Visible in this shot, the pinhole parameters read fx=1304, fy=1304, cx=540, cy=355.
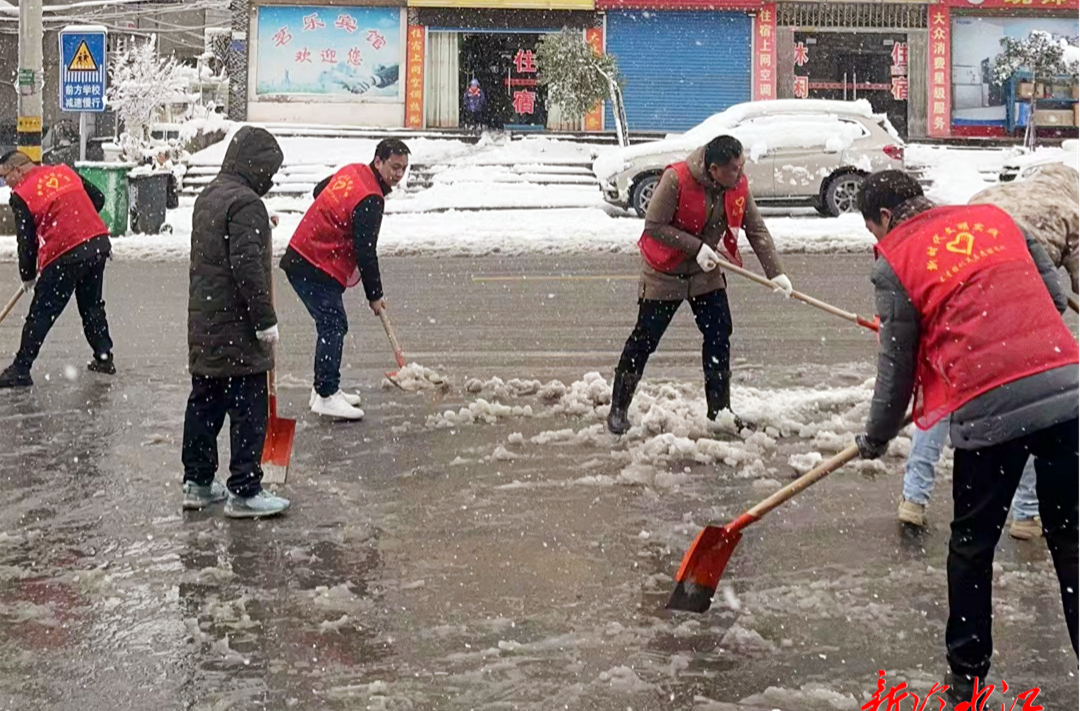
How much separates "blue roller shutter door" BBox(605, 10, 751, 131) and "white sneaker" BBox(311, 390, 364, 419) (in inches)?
846

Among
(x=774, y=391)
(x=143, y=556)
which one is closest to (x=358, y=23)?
(x=774, y=391)

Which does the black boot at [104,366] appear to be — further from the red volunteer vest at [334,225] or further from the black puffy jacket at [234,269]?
the black puffy jacket at [234,269]

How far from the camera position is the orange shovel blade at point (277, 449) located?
6.12 meters

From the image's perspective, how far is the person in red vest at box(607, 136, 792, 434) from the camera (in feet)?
21.9

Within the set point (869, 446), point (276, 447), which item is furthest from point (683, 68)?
point (869, 446)

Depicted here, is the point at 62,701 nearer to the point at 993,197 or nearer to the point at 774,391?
the point at 993,197

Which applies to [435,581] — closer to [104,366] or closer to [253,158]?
[253,158]

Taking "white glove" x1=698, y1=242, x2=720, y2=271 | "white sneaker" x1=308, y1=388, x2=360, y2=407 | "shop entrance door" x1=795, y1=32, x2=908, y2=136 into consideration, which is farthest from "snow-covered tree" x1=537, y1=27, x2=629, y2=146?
"white glove" x1=698, y1=242, x2=720, y2=271

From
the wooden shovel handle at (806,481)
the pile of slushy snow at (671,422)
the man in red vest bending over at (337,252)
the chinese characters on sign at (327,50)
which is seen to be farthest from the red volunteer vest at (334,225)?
the chinese characters on sign at (327,50)

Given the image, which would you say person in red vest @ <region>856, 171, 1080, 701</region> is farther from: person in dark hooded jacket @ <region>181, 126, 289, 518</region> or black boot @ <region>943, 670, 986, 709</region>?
person in dark hooded jacket @ <region>181, 126, 289, 518</region>

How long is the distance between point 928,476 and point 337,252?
354 centimetres

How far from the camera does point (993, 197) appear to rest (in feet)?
16.3

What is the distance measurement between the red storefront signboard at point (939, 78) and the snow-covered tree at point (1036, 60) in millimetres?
1083

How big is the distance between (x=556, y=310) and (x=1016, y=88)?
1999 centimetres
